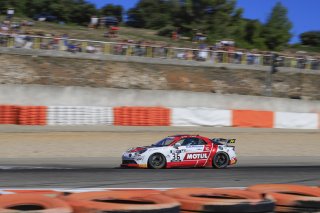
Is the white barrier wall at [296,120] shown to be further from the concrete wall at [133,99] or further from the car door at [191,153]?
the car door at [191,153]

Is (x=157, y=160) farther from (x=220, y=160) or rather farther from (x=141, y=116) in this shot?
(x=141, y=116)

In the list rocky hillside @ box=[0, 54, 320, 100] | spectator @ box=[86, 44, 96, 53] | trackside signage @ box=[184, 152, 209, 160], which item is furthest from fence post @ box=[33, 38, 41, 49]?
trackside signage @ box=[184, 152, 209, 160]

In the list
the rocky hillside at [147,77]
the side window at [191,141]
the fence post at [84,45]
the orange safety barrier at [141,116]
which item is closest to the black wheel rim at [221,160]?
the side window at [191,141]

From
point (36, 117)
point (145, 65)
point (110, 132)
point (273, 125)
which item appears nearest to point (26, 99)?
point (36, 117)

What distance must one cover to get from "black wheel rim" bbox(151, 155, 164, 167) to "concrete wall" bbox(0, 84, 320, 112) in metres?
13.6

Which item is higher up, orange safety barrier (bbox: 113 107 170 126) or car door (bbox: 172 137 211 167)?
orange safety barrier (bbox: 113 107 170 126)

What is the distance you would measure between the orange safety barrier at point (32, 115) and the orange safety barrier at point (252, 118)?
1056 centimetres

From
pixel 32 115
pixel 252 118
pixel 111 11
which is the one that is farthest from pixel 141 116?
pixel 111 11

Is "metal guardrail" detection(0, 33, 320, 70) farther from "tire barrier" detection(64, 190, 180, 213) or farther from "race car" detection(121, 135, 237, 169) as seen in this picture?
"tire barrier" detection(64, 190, 180, 213)

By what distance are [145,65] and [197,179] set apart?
903 inches

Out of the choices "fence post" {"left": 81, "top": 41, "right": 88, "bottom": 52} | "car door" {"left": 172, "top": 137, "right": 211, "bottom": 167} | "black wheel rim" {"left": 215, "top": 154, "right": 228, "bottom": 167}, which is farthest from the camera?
"fence post" {"left": 81, "top": 41, "right": 88, "bottom": 52}

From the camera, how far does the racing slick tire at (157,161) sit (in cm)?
1368

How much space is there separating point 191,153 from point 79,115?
1203cm

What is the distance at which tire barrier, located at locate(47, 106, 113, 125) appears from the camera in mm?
24406
